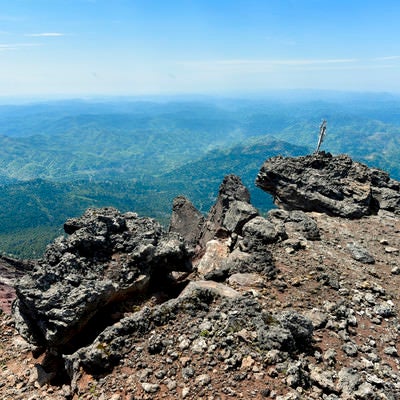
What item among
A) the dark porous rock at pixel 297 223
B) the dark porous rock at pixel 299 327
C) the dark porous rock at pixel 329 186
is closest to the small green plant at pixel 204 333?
the dark porous rock at pixel 299 327

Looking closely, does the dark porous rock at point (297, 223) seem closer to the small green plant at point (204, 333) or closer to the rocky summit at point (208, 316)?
the rocky summit at point (208, 316)

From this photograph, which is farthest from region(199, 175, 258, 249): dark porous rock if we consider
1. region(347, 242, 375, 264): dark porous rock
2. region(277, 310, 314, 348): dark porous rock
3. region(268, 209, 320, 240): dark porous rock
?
region(277, 310, 314, 348): dark porous rock

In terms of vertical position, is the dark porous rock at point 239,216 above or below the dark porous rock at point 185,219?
above

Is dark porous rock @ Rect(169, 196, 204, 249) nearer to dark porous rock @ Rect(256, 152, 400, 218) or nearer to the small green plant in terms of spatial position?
dark porous rock @ Rect(256, 152, 400, 218)

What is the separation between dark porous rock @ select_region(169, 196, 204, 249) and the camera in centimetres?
3422

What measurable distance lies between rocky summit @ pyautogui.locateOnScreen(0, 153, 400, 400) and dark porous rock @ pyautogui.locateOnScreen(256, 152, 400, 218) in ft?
14.7

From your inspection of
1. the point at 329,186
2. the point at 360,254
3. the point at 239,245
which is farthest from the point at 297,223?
the point at 329,186

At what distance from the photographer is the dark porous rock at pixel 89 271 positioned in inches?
558

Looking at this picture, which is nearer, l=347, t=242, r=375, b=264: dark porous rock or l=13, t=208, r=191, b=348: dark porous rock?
l=13, t=208, r=191, b=348: dark porous rock

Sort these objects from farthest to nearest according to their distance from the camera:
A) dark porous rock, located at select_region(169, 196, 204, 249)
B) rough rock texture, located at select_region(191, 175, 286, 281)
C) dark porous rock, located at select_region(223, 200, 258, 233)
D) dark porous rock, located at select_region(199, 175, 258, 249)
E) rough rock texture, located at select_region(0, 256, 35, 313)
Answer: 1. dark porous rock, located at select_region(169, 196, 204, 249)
2. dark porous rock, located at select_region(199, 175, 258, 249)
3. dark porous rock, located at select_region(223, 200, 258, 233)
4. rough rock texture, located at select_region(0, 256, 35, 313)
5. rough rock texture, located at select_region(191, 175, 286, 281)

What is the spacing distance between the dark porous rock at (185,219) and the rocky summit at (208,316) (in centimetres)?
974

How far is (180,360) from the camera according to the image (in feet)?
39.0

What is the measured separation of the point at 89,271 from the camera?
53.7 ft

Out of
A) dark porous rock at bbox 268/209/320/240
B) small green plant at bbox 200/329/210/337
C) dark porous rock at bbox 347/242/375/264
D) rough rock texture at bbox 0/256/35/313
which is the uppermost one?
dark porous rock at bbox 268/209/320/240
